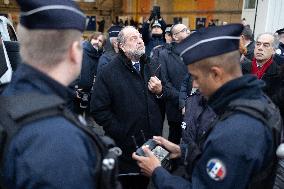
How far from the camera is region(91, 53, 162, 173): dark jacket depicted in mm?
3068

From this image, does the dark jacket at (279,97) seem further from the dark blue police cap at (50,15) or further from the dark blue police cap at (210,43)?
the dark blue police cap at (50,15)

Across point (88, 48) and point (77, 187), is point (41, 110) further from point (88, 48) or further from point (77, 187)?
point (88, 48)

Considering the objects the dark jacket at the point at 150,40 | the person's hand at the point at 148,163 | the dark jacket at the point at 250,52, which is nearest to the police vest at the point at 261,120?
the person's hand at the point at 148,163

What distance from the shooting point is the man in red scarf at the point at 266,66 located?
402 centimetres

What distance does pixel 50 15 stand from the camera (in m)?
1.23

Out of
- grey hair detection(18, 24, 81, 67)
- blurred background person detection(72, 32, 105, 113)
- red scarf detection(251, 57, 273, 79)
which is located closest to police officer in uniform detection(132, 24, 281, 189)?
grey hair detection(18, 24, 81, 67)

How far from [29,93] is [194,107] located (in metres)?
1.74

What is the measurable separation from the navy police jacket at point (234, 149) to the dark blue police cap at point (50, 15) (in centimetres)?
77

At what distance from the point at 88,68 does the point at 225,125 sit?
4.11 metres

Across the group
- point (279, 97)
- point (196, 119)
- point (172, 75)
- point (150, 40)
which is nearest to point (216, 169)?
point (196, 119)

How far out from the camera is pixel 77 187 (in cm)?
117

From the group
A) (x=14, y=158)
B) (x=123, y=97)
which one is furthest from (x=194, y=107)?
(x=14, y=158)

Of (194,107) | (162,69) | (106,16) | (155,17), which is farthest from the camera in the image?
(106,16)

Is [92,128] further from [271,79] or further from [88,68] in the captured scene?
[88,68]
